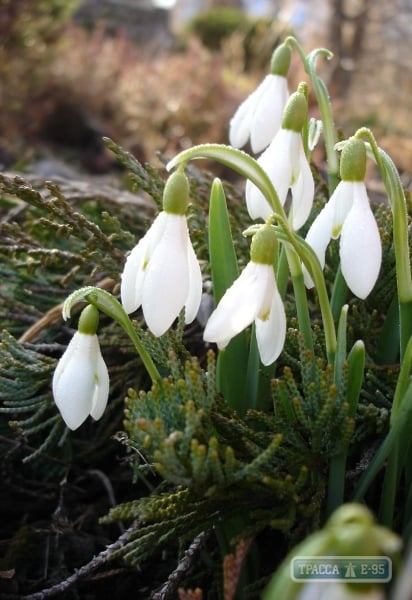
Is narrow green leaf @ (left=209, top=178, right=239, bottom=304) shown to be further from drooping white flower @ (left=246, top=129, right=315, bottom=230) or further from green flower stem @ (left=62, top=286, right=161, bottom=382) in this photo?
green flower stem @ (left=62, top=286, right=161, bottom=382)

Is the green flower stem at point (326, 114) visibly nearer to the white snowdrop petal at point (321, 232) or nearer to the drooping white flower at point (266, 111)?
the drooping white flower at point (266, 111)

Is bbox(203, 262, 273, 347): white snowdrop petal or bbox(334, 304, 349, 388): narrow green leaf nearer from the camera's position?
bbox(203, 262, 273, 347): white snowdrop petal

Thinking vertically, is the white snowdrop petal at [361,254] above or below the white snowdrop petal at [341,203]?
below

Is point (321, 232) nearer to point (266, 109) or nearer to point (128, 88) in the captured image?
point (266, 109)

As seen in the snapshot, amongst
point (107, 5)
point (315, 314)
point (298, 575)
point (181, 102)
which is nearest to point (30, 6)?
point (181, 102)

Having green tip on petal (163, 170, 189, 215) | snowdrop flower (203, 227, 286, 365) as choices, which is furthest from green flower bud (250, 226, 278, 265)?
green tip on petal (163, 170, 189, 215)

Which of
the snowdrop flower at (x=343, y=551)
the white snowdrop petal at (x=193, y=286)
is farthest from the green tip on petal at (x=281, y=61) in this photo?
the snowdrop flower at (x=343, y=551)

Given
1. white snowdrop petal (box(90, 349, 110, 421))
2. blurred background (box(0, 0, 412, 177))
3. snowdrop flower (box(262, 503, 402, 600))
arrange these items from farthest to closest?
blurred background (box(0, 0, 412, 177)) → white snowdrop petal (box(90, 349, 110, 421)) → snowdrop flower (box(262, 503, 402, 600))
